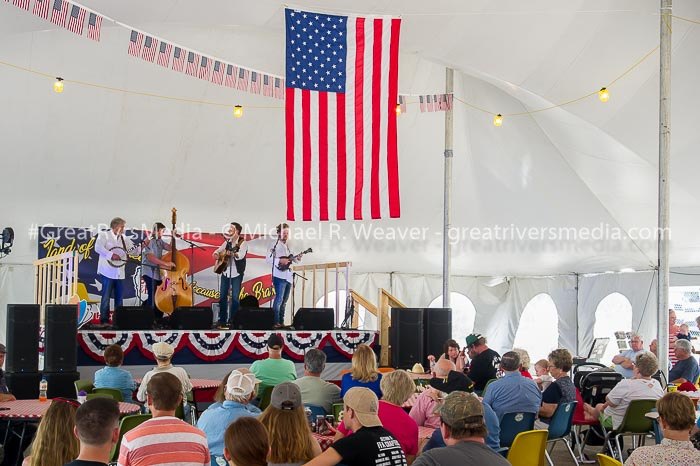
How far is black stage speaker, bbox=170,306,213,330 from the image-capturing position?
11062mm

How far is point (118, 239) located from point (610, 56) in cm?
746

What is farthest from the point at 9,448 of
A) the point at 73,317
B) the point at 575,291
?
the point at 575,291

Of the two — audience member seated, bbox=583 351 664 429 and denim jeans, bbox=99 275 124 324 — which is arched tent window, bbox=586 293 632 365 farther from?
denim jeans, bbox=99 275 124 324

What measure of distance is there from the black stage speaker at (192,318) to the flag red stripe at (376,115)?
115 inches

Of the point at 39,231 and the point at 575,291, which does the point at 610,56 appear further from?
the point at 39,231

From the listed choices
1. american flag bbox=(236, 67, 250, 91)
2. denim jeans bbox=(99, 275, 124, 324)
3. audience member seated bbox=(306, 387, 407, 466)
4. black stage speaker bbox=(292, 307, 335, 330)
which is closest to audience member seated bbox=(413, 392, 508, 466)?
audience member seated bbox=(306, 387, 407, 466)

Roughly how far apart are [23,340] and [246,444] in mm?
6579

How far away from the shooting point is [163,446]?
12.3ft

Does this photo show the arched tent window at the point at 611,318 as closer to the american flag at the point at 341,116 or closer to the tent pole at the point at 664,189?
the tent pole at the point at 664,189

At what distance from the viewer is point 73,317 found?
9.43m

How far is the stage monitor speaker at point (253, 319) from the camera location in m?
11.5

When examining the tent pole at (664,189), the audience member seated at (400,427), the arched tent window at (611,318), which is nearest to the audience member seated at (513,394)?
the audience member seated at (400,427)

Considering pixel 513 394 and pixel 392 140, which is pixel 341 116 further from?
pixel 513 394

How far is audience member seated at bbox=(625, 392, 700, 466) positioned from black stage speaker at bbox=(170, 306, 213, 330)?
7.52m
